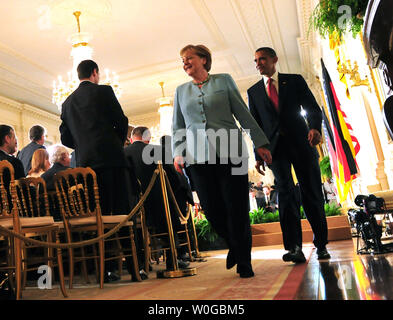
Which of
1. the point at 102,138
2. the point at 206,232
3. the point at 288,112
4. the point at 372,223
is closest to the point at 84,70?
the point at 102,138

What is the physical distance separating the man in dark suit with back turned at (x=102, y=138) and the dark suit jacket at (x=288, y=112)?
1.09 m

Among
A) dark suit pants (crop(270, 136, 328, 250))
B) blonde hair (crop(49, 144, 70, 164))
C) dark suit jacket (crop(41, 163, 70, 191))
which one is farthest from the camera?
blonde hair (crop(49, 144, 70, 164))

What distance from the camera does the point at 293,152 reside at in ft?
9.42

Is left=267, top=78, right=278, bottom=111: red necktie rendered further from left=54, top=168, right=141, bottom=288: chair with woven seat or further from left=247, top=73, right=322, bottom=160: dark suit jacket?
left=54, top=168, right=141, bottom=288: chair with woven seat

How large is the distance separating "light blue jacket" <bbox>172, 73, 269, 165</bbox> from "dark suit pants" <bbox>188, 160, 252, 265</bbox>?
0.10 metres

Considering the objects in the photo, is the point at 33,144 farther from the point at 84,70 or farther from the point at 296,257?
the point at 296,257

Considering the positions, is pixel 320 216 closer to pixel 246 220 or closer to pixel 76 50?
pixel 246 220

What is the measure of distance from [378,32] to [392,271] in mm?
1174

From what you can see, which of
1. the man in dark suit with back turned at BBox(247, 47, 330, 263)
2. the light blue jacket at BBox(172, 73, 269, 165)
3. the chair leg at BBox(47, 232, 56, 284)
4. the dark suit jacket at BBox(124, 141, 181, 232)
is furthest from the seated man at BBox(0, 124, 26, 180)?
the man in dark suit with back turned at BBox(247, 47, 330, 263)

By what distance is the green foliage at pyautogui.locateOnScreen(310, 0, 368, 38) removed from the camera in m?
3.04

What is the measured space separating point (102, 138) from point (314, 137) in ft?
5.12

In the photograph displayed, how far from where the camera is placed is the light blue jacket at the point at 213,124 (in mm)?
2543

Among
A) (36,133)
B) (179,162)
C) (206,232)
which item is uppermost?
(36,133)
